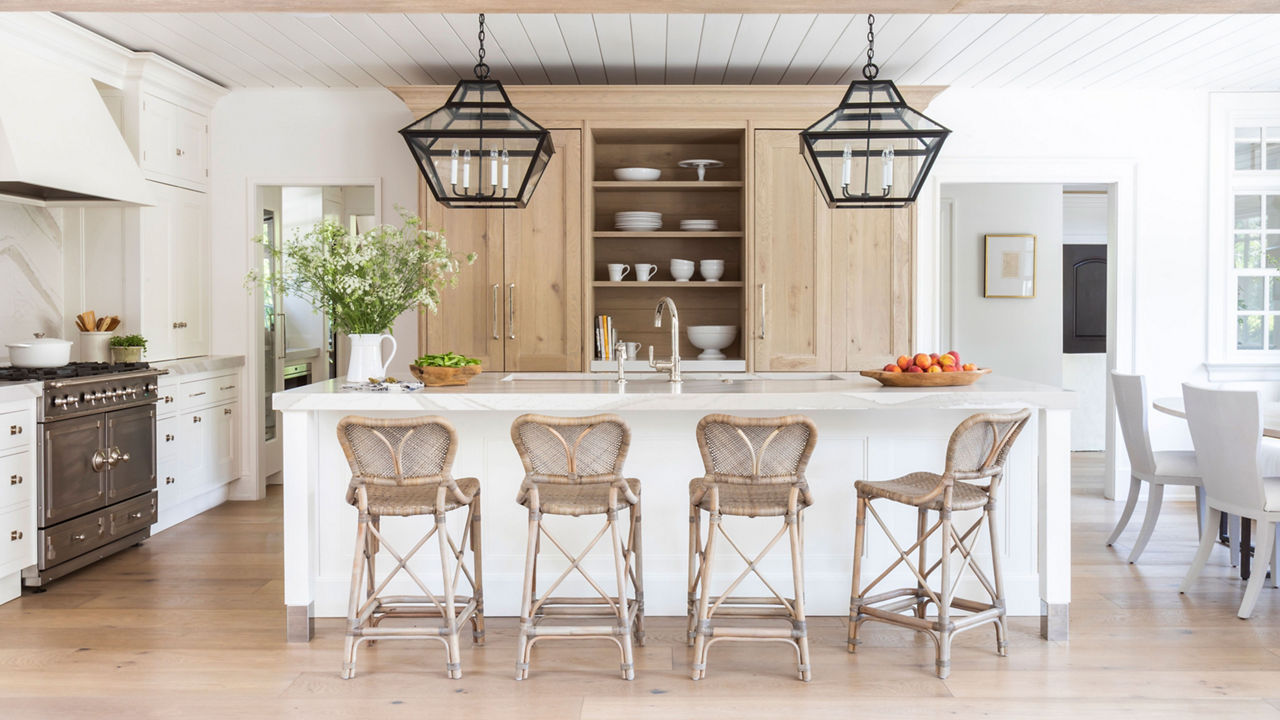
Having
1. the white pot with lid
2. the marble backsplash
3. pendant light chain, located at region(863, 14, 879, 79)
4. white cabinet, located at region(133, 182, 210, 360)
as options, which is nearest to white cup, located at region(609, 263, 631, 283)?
pendant light chain, located at region(863, 14, 879, 79)

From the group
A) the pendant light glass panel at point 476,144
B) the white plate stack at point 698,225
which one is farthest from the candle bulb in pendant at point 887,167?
the white plate stack at point 698,225

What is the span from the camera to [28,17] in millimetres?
4254

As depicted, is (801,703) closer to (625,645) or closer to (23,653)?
(625,645)

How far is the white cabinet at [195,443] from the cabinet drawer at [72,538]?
659mm

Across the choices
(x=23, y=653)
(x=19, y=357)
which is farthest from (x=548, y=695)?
(x=19, y=357)

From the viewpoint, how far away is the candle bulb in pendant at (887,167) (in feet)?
10.9

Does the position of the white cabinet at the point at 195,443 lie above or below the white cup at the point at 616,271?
below

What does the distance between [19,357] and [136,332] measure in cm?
91

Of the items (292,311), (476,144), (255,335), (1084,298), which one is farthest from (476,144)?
(1084,298)

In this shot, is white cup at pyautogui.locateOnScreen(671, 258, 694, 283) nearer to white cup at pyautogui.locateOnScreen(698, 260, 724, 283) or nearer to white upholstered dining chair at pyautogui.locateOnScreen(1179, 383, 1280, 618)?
white cup at pyautogui.locateOnScreen(698, 260, 724, 283)

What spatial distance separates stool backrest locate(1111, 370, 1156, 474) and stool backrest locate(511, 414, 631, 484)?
2.85m

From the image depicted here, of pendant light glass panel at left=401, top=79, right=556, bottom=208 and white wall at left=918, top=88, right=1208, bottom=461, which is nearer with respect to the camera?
pendant light glass panel at left=401, top=79, right=556, bottom=208

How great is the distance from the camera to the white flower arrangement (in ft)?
11.9

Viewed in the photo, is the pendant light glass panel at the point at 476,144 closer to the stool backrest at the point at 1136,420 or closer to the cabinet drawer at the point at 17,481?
the cabinet drawer at the point at 17,481
